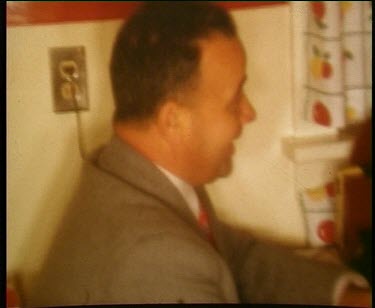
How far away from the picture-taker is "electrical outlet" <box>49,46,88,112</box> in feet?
3.81

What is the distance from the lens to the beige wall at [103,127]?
45.8 inches

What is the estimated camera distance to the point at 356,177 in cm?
115

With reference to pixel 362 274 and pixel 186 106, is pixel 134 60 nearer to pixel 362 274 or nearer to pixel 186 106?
pixel 186 106

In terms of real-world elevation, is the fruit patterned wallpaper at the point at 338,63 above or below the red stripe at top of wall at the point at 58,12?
below

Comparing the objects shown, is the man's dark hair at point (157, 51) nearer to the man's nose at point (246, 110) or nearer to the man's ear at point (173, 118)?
the man's ear at point (173, 118)

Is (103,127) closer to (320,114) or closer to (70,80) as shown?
(70,80)

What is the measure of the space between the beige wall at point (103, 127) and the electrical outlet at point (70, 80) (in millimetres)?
12

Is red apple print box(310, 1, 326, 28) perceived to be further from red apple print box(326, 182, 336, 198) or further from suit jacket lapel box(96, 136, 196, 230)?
suit jacket lapel box(96, 136, 196, 230)

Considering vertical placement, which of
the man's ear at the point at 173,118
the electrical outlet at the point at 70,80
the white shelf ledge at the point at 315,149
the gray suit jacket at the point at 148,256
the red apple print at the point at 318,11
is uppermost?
the red apple print at the point at 318,11

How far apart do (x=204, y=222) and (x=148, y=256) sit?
145 mm

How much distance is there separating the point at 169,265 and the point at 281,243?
0.81 ft

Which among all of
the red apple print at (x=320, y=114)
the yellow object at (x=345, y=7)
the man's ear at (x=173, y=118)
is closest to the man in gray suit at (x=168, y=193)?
the man's ear at (x=173, y=118)
